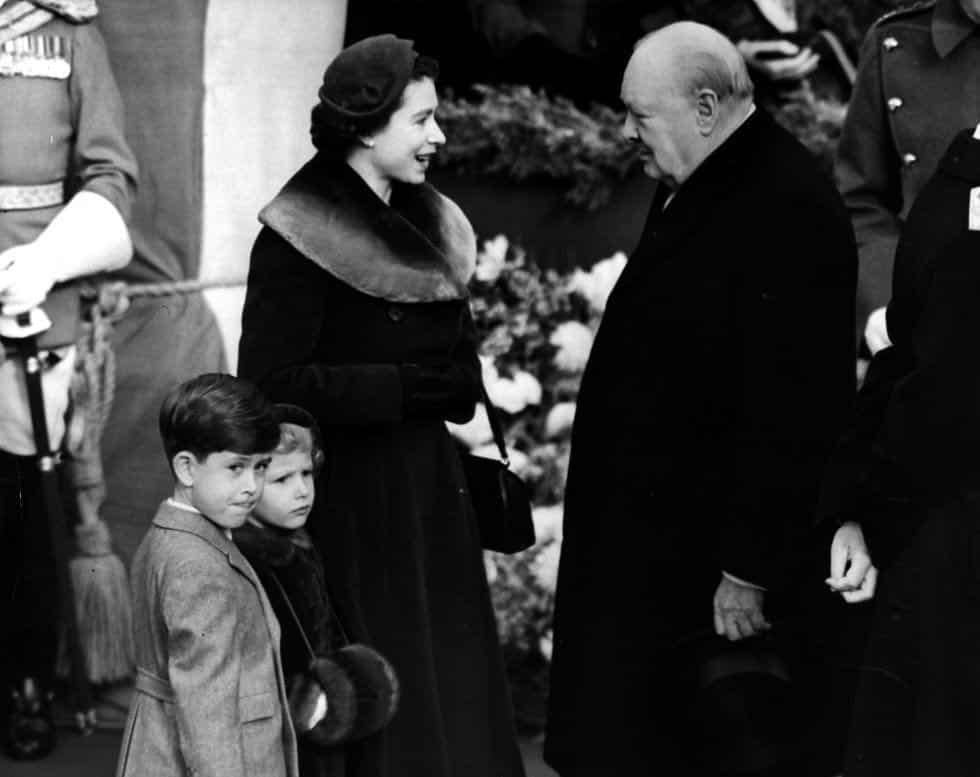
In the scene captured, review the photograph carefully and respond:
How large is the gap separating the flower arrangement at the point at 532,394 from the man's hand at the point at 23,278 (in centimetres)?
133

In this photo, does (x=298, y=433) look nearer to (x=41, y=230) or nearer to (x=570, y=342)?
(x=41, y=230)

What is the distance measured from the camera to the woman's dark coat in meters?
4.30

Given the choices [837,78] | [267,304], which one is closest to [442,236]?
[267,304]

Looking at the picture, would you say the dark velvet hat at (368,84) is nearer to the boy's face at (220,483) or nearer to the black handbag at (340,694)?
the boy's face at (220,483)

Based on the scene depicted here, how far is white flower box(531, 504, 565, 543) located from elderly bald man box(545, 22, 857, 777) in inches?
52.8

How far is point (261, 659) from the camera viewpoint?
3.81m

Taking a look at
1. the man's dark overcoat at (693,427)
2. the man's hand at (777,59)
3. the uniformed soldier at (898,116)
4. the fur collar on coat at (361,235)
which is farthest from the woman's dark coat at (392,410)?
the man's hand at (777,59)

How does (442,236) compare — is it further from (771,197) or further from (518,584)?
(518,584)

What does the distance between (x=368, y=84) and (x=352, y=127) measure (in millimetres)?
95

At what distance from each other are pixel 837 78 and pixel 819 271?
2578 millimetres

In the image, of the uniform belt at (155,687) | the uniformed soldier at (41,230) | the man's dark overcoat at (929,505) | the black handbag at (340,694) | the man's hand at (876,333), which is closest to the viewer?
the man's dark overcoat at (929,505)

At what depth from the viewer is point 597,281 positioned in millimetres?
5922

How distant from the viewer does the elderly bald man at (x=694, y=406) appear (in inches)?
163

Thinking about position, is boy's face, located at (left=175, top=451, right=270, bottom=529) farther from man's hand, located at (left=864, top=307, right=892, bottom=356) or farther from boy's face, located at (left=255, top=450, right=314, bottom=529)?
man's hand, located at (left=864, top=307, right=892, bottom=356)
